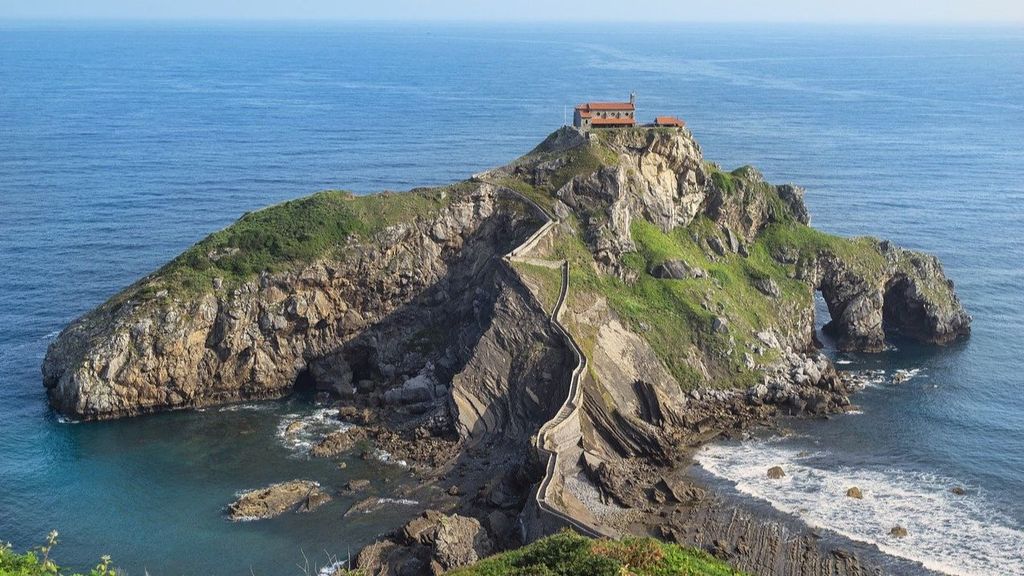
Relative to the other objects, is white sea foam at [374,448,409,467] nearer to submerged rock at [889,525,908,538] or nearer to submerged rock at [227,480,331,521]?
submerged rock at [227,480,331,521]

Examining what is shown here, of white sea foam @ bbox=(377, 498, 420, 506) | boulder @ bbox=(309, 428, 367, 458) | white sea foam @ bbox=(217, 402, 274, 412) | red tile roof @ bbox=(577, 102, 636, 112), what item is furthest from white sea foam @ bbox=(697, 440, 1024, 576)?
red tile roof @ bbox=(577, 102, 636, 112)

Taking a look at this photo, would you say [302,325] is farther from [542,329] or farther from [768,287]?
[768,287]

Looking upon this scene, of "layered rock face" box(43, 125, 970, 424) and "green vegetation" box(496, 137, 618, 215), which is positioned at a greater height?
"green vegetation" box(496, 137, 618, 215)

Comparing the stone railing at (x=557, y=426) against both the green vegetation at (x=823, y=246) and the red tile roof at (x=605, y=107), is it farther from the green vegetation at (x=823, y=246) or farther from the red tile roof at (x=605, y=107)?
the green vegetation at (x=823, y=246)

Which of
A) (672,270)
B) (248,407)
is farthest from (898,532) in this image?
(248,407)

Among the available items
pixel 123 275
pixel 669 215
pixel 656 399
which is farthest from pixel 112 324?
pixel 669 215

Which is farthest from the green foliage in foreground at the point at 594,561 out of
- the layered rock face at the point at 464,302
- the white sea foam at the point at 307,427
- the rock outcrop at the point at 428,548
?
the white sea foam at the point at 307,427
